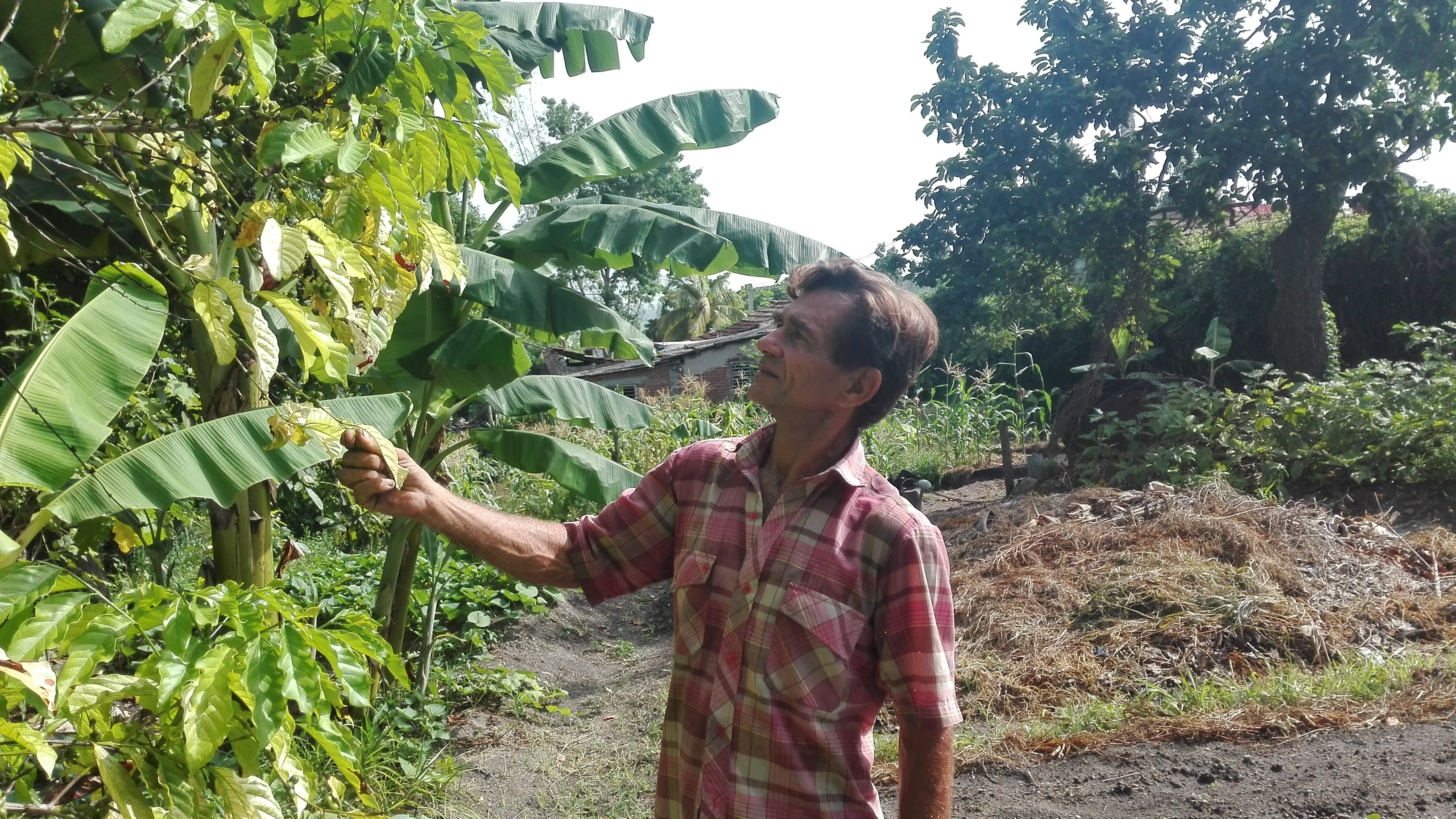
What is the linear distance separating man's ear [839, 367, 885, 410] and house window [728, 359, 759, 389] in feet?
46.0

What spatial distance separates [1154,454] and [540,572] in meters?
8.36

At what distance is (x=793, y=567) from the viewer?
2.01m

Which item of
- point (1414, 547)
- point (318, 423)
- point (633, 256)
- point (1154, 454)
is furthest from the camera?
point (1154, 454)

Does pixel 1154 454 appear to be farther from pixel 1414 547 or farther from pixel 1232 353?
pixel 1232 353

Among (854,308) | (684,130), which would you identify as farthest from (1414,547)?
(854,308)

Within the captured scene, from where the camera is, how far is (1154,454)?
9375 millimetres

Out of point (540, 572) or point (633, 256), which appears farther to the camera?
point (633, 256)

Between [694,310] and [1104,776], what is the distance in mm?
33064

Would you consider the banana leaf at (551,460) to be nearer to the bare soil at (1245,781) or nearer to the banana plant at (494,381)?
the banana plant at (494,381)

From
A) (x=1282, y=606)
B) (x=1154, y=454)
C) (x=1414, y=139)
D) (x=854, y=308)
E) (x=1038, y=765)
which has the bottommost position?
(x=1038, y=765)

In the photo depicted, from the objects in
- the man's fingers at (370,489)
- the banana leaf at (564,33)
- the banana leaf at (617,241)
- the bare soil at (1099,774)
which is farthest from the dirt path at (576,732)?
the banana leaf at (564,33)

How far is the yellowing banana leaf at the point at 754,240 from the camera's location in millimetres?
5477

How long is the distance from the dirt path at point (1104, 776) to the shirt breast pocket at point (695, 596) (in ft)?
7.47

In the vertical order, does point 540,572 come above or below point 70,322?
below
